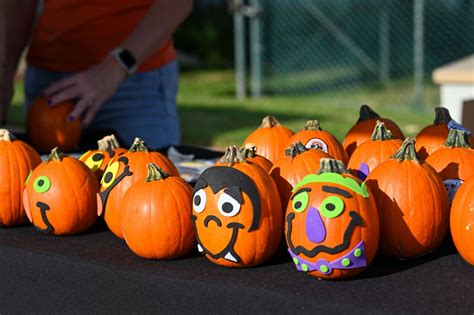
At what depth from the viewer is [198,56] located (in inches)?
589

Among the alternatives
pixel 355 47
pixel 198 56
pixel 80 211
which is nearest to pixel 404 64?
pixel 355 47

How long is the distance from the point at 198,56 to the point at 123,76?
1212cm

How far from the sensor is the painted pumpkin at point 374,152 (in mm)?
1812

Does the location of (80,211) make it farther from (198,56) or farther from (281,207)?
(198,56)

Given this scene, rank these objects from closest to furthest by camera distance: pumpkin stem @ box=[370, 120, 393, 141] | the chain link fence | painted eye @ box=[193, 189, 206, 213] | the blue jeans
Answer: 1. painted eye @ box=[193, 189, 206, 213]
2. pumpkin stem @ box=[370, 120, 393, 141]
3. the blue jeans
4. the chain link fence

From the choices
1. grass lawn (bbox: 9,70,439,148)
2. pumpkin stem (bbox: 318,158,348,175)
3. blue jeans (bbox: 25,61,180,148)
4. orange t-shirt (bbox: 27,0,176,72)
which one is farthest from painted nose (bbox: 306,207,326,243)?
grass lawn (bbox: 9,70,439,148)

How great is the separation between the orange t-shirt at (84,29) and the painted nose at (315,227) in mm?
1896

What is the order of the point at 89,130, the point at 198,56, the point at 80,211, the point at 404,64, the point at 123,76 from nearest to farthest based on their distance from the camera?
the point at 80,211 < the point at 123,76 < the point at 89,130 < the point at 404,64 < the point at 198,56

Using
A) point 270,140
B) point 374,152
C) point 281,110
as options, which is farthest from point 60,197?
point 281,110

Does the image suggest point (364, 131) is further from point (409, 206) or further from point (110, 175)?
point (110, 175)

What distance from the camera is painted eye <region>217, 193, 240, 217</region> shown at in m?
1.58

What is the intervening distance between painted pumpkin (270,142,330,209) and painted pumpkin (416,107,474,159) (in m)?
0.34

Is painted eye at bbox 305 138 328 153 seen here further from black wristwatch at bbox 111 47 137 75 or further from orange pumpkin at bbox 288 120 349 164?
black wristwatch at bbox 111 47 137 75

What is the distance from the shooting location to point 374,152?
182cm
